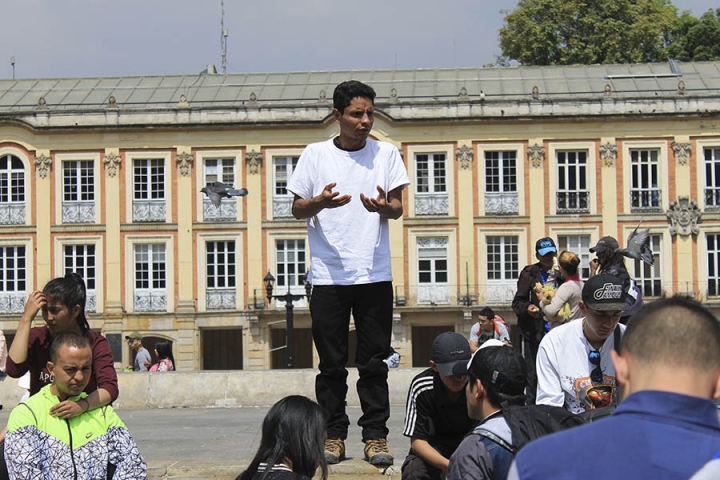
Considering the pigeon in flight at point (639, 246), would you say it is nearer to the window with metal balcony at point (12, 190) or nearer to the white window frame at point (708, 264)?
the white window frame at point (708, 264)

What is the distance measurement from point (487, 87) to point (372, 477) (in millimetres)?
40315

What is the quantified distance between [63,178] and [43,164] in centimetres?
92

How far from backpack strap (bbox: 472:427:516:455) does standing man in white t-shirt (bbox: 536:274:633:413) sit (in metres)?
1.54

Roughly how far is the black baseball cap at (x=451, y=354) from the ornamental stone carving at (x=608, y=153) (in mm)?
38127

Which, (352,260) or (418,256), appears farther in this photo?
(418,256)

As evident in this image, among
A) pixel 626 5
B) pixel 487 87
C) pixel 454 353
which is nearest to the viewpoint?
pixel 454 353

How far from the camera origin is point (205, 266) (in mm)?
43938

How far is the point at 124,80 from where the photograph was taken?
48969 mm

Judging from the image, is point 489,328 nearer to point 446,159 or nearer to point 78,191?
point 446,159

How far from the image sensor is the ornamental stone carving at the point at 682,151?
141 feet

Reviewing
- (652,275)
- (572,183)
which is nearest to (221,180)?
(572,183)

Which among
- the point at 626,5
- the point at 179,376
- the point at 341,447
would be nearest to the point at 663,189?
the point at 626,5

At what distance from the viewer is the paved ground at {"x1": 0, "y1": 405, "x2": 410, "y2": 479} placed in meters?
7.62

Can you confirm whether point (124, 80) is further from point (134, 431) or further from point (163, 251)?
point (134, 431)
